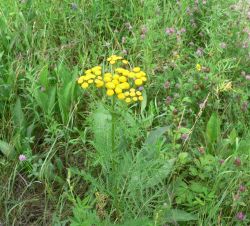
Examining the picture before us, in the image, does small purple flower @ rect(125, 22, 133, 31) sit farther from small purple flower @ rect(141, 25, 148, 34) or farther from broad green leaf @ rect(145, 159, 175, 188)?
broad green leaf @ rect(145, 159, 175, 188)

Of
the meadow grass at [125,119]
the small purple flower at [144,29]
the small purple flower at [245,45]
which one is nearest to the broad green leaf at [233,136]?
the meadow grass at [125,119]

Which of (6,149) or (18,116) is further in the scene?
(18,116)

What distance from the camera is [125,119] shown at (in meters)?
2.02

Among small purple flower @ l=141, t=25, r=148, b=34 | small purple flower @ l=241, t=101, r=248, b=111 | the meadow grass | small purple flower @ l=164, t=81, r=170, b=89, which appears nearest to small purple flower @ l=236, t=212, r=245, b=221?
the meadow grass

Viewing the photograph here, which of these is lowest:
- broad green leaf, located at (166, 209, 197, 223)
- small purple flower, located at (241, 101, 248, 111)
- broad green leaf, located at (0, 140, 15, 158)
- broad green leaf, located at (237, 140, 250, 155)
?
broad green leaf, located at (166, 209, 197, 223)

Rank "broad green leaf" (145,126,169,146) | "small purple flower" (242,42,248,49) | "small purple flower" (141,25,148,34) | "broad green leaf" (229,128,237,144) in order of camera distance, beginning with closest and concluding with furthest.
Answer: "broad green leaf" (145,126,169,146)
"broad green leaf" (229,128,237,144)
"small purple flower" (242,42,248,49)
"small purple flower" (141,25,148,34)

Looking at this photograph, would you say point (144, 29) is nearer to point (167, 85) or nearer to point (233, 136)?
point (167, 85)

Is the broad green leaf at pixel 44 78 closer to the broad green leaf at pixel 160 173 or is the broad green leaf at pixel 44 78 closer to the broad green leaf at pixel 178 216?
the broad green leaf at pixel 160 173

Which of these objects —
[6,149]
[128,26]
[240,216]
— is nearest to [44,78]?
[6,149]

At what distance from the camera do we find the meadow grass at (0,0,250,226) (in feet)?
5.87

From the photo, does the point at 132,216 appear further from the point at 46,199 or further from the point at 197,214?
the point at 46,199

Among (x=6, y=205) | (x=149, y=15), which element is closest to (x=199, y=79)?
(x=149, y=15)

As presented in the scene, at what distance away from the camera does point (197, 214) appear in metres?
1.80

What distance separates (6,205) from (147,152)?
72cm
